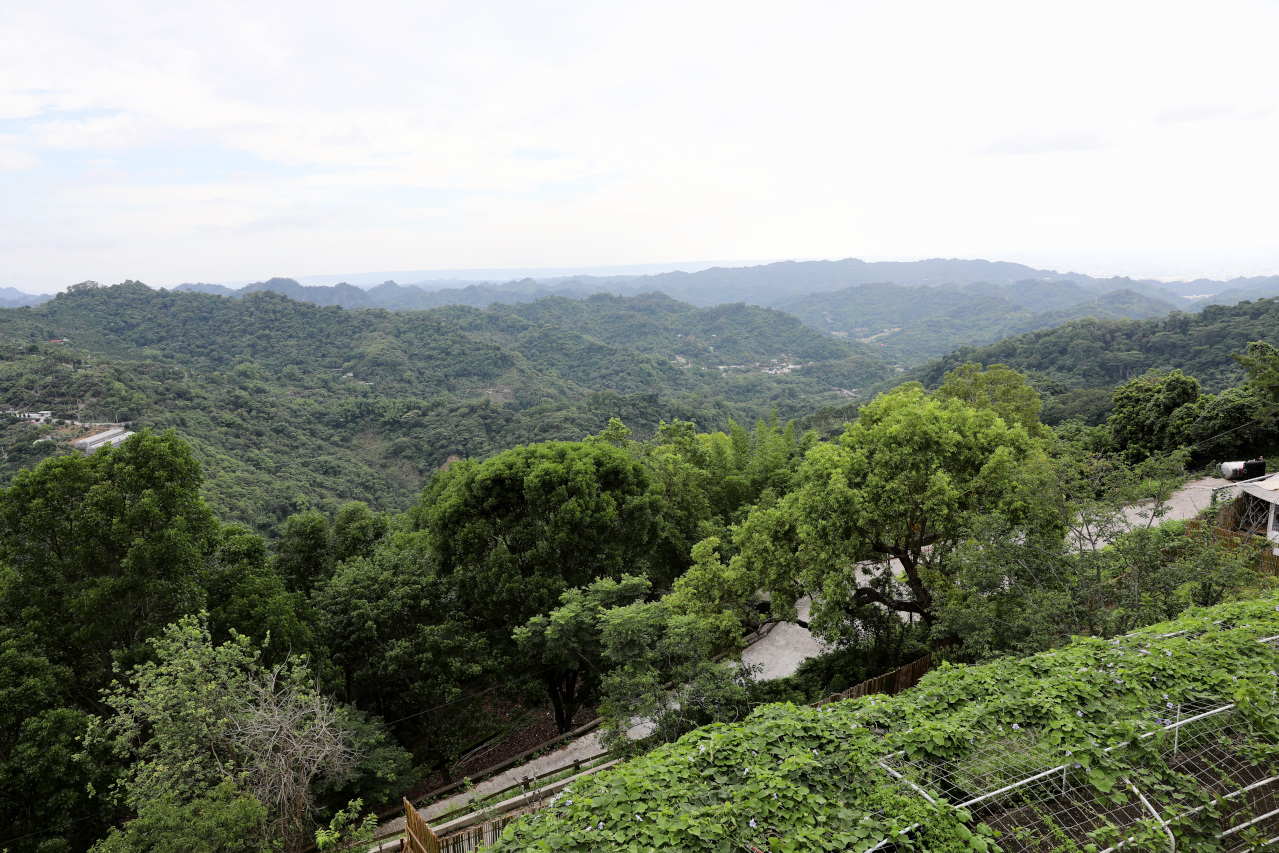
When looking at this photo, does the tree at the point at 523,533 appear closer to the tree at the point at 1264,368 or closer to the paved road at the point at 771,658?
the paved road at the point at 771,658

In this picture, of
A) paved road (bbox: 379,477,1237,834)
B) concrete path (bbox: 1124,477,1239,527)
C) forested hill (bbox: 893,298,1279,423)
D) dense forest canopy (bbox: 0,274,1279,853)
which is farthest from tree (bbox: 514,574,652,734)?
forested hill (bbox: 893,298,1279,423)

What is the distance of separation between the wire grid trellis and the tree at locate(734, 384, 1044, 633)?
15.7ft

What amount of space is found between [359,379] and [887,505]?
324 feet

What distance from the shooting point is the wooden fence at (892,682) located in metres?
8.87

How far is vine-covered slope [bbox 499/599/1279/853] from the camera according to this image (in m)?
4.07

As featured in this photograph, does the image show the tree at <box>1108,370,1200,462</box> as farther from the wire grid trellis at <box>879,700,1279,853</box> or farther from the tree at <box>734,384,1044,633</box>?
the wire grid trellis at <box>879,700,1279,853</box>

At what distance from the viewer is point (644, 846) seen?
4016mm

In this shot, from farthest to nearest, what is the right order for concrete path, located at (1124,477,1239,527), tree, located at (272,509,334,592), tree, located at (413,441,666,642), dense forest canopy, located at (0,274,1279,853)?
concrete path, located at (1124,477,1239,527)
tree, located at (272,509,334,592)
tree, located at (413,441,666,642)
dense forest canopy, located at (0,274,1279,853)

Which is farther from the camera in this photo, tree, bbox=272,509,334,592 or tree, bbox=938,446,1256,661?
tree, bbox=272,509,334,592

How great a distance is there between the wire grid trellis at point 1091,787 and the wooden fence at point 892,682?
13.8 feet

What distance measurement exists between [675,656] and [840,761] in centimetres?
451

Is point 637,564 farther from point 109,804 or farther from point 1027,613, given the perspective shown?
point 109,804

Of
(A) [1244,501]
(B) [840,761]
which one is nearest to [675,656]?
(B) [840,761]

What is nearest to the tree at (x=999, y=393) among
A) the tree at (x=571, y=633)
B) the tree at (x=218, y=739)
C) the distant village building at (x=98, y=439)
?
the tree at (x=571, y=633)
